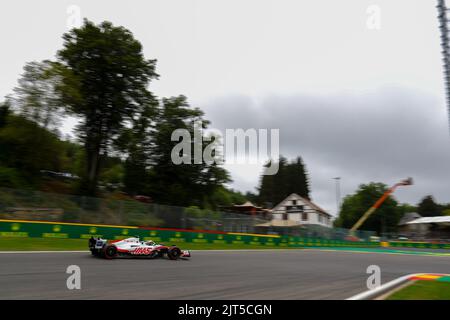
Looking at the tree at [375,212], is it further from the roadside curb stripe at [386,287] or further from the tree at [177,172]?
the roadside curb stripe at [386,287]

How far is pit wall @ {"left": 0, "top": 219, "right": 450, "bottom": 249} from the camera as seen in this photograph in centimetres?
1858

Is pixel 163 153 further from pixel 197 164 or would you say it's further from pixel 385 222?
pixel 385 222

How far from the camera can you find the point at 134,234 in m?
22.7

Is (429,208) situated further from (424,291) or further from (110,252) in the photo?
(110,252)

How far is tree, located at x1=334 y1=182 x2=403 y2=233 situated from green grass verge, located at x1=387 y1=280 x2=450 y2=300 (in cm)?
7861

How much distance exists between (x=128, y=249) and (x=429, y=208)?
110 meters

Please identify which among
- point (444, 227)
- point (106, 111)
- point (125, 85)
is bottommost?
point (444, 227)

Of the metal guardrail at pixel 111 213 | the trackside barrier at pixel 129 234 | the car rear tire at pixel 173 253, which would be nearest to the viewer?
the car rear tire at pixel 173 253

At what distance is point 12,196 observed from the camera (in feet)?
66.0

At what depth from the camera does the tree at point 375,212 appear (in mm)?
87625

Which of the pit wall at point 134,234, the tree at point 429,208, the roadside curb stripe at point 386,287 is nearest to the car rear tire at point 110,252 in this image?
the roadside curb stripe at point 386,287

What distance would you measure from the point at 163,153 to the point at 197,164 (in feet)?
13.1

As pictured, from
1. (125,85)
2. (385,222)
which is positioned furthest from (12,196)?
(385,222)

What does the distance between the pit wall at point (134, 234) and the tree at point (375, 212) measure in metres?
58.7
